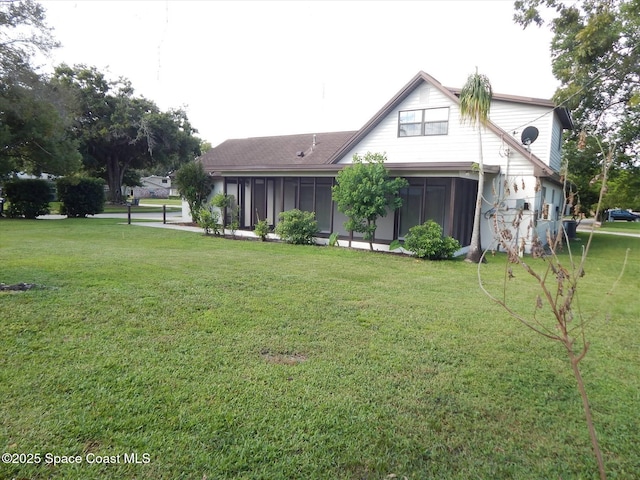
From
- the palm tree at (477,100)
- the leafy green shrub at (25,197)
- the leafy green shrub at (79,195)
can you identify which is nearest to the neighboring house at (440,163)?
the palm tree at (477,100)

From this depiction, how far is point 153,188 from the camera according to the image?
70.9 m

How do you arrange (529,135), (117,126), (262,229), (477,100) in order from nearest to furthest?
(477,100) → (529,135) → (262,229) → (117,126)

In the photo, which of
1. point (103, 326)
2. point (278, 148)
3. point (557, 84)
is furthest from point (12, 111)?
point (557, 84)

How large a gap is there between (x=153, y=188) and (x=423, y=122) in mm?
66322

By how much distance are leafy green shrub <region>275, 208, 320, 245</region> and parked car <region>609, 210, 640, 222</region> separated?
3705 cm

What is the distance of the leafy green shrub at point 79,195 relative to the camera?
20359 mm

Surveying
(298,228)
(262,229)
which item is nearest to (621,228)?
(298,228)

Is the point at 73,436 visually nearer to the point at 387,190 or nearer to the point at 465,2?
the point at 387,190

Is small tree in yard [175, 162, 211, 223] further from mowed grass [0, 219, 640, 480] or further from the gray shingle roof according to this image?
mowed grass [0, 219, 640, 480]

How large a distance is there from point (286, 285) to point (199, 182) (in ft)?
37.1

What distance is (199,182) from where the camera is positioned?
55.3 feet

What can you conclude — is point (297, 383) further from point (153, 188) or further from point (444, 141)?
point (153, 188)

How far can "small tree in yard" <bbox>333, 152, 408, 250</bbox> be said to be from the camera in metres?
11.2

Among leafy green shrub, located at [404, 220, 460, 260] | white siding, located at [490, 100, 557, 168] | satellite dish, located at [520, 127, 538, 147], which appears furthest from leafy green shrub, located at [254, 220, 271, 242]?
satellite dish, located at [520, 127, 538, 147]
